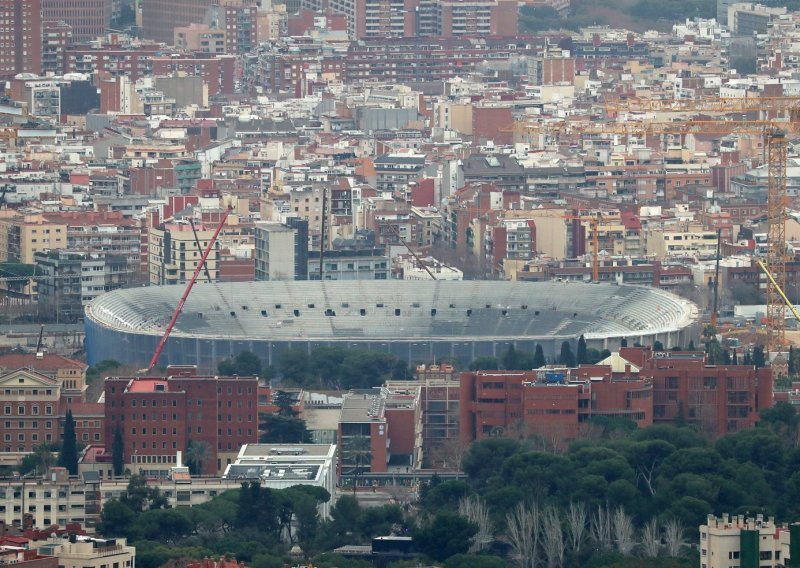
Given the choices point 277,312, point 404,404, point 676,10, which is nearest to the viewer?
point 404,404

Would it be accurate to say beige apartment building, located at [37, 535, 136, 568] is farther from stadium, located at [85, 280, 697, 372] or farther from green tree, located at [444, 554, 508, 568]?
stadium, located at [85, 280, 697, 372]

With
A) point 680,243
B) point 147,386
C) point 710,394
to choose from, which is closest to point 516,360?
point 710,394

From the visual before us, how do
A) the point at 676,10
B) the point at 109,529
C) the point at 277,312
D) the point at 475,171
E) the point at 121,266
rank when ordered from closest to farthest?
1. the point at 109,529
2. the point at 277,312
3. the point at 121,266
4. the point at 475,171
5. the point at 676,10

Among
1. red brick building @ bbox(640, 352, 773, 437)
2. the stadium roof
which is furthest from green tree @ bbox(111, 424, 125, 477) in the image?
the stadium roof

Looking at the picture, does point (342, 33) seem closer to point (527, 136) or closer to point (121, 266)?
point (527, 136)

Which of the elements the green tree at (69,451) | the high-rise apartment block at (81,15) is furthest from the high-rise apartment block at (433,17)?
the green tree at (69,451)

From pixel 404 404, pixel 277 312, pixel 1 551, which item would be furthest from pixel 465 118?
pixel 1 551
